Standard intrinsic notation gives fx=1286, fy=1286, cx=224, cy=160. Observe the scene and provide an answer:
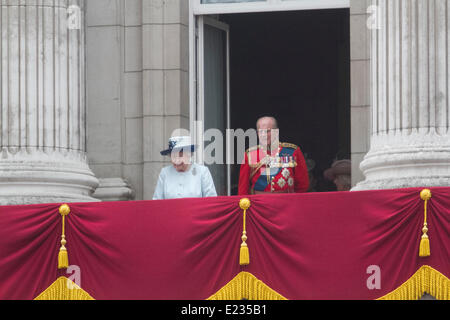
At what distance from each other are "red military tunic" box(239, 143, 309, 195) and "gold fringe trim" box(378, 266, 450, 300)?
295cm

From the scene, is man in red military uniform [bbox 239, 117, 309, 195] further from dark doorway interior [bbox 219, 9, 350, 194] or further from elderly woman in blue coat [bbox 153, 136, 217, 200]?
dark doorway interior [bbox 219, 9, 350, 194]

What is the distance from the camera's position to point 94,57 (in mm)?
19031

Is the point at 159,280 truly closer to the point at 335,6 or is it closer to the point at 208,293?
the point at 208,293

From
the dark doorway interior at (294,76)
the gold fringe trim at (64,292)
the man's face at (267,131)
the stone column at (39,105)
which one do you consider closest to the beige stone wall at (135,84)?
the stone column at (39,105)

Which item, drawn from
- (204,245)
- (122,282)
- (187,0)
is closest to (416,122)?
(204,245)

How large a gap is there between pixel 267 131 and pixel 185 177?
48.4 inches

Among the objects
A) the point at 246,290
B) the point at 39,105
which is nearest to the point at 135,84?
the point at 39,105

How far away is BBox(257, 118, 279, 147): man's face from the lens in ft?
53.3

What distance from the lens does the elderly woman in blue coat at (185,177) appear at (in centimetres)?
1590

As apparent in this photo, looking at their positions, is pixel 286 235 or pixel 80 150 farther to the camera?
pixel 80 150

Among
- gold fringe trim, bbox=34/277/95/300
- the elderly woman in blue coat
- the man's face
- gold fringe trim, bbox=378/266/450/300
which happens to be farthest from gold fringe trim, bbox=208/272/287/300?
the man's face

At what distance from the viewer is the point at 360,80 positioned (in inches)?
710

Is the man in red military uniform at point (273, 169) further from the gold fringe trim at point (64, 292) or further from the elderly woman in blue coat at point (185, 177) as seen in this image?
the gold fringe trim at point (64, 292)
